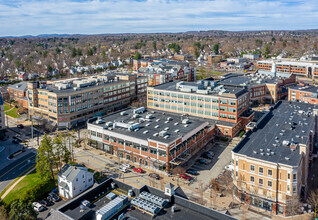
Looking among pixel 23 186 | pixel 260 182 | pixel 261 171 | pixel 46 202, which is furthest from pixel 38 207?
pixel 261 171

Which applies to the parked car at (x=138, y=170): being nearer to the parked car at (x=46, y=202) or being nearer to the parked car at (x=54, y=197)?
the parked car at (x=54, y=197)

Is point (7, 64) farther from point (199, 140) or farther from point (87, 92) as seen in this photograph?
point (199, 140)

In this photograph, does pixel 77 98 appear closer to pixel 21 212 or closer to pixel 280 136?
pixel 21 212

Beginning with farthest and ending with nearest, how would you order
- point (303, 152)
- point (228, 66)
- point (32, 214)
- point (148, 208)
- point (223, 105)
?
point (228, 66), point (223, 105), point (303, 152), point (32, 214), point (148, 208)

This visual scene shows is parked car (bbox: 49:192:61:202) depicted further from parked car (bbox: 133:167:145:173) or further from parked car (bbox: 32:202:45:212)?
parked car (bbox: 133:167:145:173)

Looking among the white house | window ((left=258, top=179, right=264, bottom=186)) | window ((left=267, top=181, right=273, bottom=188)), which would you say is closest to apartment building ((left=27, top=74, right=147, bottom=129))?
the white house

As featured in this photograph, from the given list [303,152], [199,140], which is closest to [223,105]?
[199,140]

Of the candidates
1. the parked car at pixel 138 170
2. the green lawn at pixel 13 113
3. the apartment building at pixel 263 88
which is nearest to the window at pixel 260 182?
the parked car at pixel 138 170
